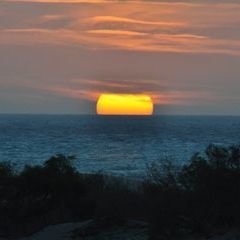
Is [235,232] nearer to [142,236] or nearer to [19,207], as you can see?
[142,236]

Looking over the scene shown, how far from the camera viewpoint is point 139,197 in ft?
56.3

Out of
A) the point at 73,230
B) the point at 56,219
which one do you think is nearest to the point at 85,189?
the point at 56,219

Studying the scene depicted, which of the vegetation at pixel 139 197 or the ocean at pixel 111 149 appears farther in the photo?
the ocean at pixel 111 149

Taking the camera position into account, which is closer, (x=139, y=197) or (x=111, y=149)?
(x=139, y=197)

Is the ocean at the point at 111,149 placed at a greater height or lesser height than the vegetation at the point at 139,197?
lesser

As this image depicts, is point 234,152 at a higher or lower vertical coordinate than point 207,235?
higher

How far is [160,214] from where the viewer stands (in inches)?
543

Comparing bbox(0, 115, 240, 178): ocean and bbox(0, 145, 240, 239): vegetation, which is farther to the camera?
bbox(0, 115, 240, 178): ocean

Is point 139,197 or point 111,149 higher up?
point 139,197

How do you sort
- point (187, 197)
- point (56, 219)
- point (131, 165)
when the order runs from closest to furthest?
point (187, 197) → point (56, 219) → point (131, 165)

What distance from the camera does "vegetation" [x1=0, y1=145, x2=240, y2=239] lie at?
46.2 ft

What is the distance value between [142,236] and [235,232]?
183 cm

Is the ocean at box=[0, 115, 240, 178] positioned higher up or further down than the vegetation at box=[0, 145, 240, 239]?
further down

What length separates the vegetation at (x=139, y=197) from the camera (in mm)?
14070
